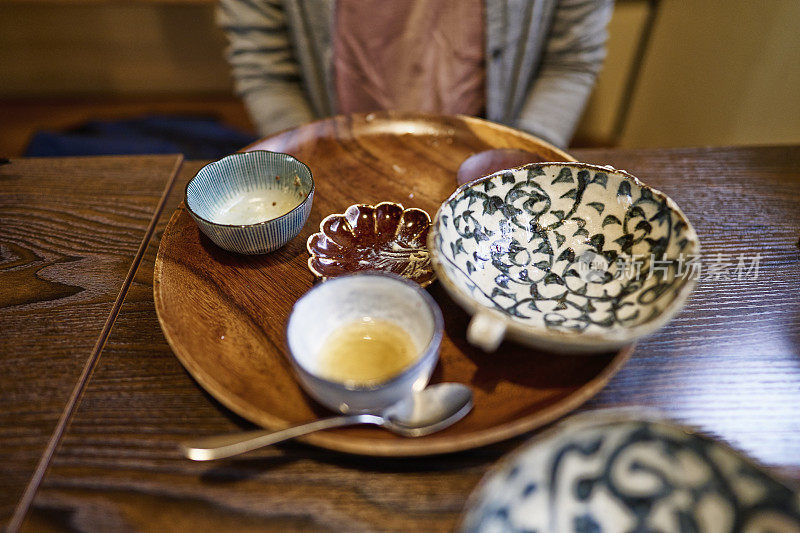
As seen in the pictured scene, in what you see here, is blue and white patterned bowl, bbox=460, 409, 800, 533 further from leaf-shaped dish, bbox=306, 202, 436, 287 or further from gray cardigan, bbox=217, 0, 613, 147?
gray cardigan, bbox=217, 0, 613, 147

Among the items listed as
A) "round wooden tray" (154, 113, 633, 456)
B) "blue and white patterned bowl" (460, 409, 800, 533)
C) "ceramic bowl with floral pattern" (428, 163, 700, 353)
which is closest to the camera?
"blue and white patterned bowl" (460, 409, 800, 533)

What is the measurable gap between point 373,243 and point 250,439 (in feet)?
1.41

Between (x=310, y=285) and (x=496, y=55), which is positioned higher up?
(x=496, y=55)

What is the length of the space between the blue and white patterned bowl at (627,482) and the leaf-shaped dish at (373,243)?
365 mm

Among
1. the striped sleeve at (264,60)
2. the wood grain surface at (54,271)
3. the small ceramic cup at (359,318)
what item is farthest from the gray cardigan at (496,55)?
the small ceramic cup at (359,318)

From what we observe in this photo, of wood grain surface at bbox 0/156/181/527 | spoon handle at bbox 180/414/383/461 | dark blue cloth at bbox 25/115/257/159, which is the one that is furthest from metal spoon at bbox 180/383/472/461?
dark blue cloth at bbox 25/115/257/159

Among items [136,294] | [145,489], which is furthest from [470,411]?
[136,294]

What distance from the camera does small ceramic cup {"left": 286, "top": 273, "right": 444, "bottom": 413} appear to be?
591 mm

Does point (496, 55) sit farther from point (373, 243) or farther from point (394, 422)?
point (394, 422)

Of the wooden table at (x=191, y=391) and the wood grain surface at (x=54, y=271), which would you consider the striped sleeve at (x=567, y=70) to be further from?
the wood grain surface at (x=54, y=271)

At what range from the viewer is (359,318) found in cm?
75

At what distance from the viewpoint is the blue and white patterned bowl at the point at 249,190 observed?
86 centimetres

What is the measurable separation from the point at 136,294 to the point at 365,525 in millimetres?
572
